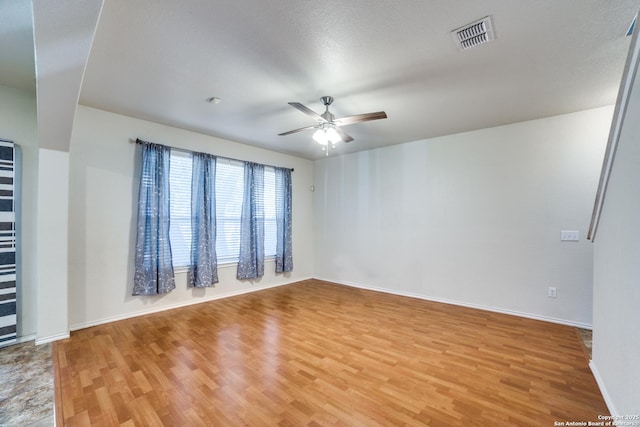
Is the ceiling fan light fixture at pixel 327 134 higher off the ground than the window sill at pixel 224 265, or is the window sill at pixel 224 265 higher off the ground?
the ceiling fan light fixture at pixel 327 134

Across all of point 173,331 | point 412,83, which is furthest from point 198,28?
point 173,331

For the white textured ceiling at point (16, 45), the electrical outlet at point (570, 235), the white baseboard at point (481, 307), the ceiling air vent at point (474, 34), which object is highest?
the white textured ceiling at point (16, 45)

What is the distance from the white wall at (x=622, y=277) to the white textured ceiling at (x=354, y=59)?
88 centimetres

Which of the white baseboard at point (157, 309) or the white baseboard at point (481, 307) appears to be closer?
the white baseboard at point (157, 309)

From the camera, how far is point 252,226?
475 cm

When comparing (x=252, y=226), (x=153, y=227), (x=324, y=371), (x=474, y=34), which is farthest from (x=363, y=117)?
(x=153, y=227)

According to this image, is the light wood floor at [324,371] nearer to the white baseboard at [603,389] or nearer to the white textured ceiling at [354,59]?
the white baseboard at [603,389]

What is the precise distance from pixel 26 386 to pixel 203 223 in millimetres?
2388

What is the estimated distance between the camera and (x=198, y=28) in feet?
6.22

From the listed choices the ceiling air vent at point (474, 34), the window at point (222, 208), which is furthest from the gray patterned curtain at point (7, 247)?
the ceiling air vent at point (474, 34)

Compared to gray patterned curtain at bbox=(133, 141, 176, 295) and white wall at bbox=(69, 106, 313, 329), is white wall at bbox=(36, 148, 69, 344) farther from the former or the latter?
gray patterned curtain at bbox=(133, 141, 176, 295)

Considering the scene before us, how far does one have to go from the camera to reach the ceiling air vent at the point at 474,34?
1827 mm

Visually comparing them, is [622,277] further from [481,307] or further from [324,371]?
[481,307]

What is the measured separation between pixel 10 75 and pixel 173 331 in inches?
121
